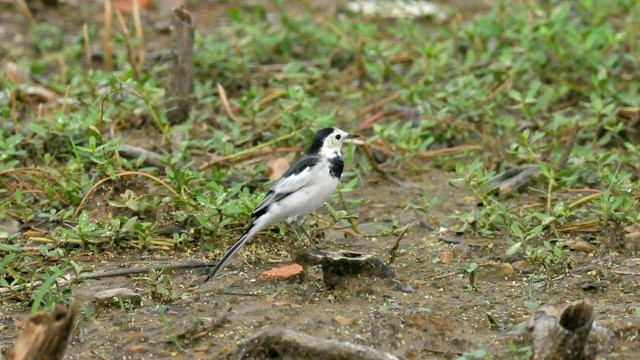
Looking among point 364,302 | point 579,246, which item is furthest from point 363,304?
point 579,246

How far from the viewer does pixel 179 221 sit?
16.3 ft

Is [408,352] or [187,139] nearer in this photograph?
[408,352]

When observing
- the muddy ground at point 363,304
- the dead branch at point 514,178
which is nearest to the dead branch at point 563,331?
the muddy ground at point 363,304

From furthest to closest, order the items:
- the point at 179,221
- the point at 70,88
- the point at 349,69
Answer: the point at 349,69, the point at 70,88, the point at 179,221

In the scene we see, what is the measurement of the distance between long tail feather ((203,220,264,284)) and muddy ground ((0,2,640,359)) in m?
0.07

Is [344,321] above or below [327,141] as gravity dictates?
below

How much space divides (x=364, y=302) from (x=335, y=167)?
0.97 metres

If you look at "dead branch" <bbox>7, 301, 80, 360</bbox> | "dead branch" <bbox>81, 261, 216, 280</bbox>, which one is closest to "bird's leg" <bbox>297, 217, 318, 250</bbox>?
"dead branch" <bbox>81, 261, 216, 280</bbox>

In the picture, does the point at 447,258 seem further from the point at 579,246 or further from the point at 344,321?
the point at 344,321

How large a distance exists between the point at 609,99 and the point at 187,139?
3.26 m

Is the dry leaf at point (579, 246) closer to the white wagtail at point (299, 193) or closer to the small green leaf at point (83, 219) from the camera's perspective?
the white wagtail at point (299, 193)

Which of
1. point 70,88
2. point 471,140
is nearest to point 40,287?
point 70,88

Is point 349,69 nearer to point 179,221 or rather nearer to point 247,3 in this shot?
point 247,3

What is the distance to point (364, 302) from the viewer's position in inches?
163
